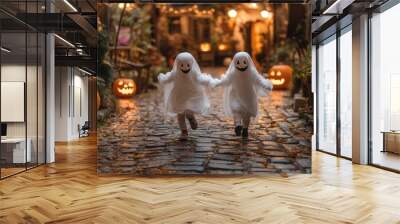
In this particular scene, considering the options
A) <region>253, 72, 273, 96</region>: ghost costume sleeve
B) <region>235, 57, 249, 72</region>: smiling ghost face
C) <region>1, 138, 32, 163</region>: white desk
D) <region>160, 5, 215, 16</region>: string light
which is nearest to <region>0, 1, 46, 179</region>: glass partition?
<region>1, 138, 32, 163</region>: white desk

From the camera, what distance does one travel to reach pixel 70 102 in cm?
1330

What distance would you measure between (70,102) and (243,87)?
830cm

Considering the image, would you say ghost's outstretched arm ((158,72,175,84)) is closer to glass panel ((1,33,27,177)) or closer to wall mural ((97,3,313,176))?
wall mural ((97,3,313,176))

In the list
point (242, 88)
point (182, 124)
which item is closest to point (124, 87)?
point (182, 124)

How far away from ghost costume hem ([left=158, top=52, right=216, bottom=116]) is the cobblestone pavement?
13 centimetres

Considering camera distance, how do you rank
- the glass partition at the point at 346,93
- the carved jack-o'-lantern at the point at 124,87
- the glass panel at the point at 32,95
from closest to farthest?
the carved jack-o'-lantern at the point at 124,87, the glass panel at the point at 32,95, the glass partition at the point at 346,93

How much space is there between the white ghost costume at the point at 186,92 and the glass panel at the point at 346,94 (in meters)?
3.47

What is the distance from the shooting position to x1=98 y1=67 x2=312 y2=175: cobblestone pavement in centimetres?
645

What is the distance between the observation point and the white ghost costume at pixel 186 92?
648 cm

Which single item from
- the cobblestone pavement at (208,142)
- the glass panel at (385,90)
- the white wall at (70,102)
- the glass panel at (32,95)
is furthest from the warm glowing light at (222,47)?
the white wall at (70,102)

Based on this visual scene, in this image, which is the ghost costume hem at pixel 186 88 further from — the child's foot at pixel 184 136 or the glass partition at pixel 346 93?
the glass partition at pixel 346 93

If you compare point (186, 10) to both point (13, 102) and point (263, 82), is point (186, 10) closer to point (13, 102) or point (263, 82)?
point (263, 82)

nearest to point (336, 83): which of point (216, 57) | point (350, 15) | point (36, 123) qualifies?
point (350, 15)

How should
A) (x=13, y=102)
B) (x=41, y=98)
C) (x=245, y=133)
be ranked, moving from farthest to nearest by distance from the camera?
(x=41, y=98) < (x=13, y=102) < (x=245, y=133)
